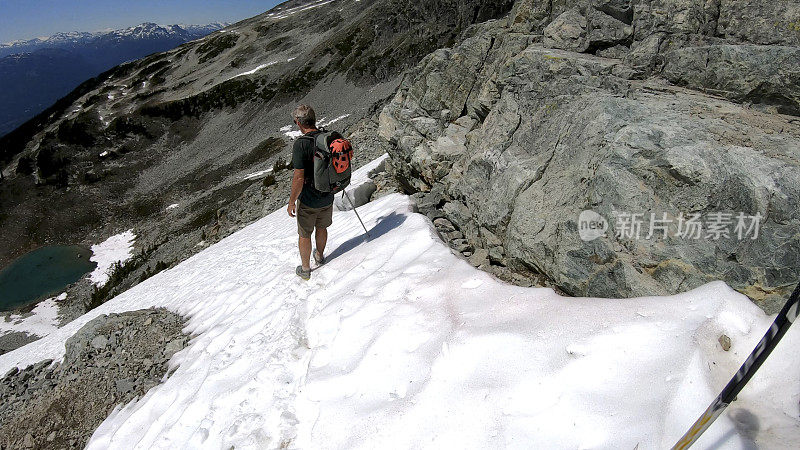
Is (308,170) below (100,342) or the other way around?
the other way around

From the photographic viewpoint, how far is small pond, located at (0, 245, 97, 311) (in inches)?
1608

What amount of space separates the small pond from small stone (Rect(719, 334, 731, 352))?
50868 mm

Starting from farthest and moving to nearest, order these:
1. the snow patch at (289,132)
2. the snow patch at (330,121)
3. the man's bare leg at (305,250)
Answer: the snow patch at (289,132), the snow patch at (330,121), the man's bare leg at (305,250)

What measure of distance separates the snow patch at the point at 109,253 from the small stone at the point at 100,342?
3433cm

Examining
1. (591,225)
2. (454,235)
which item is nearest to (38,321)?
(454,235)

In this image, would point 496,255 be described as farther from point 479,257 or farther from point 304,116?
point 304,116

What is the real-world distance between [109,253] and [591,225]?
5386 cm

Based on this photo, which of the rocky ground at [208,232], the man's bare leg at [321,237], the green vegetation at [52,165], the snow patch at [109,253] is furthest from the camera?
the green vegetation at [52,165]

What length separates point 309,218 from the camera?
7.88 m

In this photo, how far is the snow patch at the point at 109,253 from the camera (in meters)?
38.8

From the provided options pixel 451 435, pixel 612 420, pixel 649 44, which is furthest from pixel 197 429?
pixel 649 44

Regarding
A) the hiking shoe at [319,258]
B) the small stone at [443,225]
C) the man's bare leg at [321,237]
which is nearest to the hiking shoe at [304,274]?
the hiking shoe at [319,258]

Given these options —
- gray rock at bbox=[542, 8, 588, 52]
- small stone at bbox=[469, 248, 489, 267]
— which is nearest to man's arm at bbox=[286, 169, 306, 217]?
small stone at bbox=[469, 248, 489, 267]

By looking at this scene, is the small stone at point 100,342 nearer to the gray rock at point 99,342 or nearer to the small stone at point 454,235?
the gray rock at point 99,342
